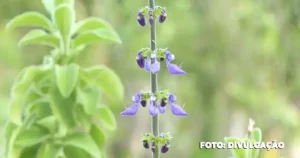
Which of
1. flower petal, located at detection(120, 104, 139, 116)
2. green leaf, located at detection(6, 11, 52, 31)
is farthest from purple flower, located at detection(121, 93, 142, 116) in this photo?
green leaf, located at detection(6, 11, 52, 31)

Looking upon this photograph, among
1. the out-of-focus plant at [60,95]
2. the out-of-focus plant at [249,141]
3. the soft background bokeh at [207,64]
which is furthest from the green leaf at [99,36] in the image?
the soft background bokeh at [207,64]

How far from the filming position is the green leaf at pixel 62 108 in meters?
0.43

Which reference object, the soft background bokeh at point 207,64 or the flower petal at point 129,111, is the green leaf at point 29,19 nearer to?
the flower petal at point 129,111

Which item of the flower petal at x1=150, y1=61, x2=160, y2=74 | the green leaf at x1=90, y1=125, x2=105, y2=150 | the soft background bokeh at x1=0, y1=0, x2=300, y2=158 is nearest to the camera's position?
the flower petal at x1=150, y1=61, x2=160, y2=74

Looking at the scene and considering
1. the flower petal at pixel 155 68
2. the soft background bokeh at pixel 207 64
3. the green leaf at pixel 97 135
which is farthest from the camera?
the soft background bokeh at pixel 207 64

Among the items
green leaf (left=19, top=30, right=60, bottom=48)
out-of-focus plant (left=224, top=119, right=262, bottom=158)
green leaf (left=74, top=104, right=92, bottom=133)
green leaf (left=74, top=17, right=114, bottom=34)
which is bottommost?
out-of-focus plant (left=224, top=119, right=262, bottom=158)

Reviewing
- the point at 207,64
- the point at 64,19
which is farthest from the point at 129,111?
the point at 207,64

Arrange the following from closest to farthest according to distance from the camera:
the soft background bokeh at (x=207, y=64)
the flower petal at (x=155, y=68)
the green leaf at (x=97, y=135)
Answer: the flower petal at (x=155, y=68) → the green leaf at (x=97, y=135) → the soft background bokeh at (x=207, y=64)

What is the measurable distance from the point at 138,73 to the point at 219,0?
0.22m

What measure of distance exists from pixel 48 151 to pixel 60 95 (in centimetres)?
4

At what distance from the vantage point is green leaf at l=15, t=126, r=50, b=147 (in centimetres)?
43

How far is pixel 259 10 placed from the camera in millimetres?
1096

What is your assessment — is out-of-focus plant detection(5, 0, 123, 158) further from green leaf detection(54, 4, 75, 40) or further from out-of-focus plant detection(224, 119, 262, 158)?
out-of-focus plant detection(224, 119, 262, 158)

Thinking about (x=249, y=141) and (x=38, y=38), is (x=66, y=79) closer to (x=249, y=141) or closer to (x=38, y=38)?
(x=38, y=38)
